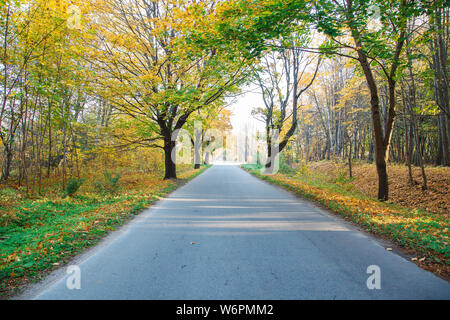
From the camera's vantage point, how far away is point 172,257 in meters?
3.52

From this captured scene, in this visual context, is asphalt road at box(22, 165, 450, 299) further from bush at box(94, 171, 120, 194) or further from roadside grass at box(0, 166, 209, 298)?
bush at box(94, 171, 120, 194)

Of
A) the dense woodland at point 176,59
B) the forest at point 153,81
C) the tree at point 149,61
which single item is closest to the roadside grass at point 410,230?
the forest at point 153,81

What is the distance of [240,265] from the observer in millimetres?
3238

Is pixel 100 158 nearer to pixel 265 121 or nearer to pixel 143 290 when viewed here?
pixel 143 290

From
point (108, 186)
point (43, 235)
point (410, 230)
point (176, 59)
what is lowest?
point (410, 230)

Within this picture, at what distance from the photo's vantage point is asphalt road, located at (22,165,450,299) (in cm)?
258

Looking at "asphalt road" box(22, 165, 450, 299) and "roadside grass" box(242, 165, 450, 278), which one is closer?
"asphalt road" box(22, 165, 450, 299)

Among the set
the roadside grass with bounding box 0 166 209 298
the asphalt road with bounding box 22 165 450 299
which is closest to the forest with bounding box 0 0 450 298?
the roadside grass with bounding box 0 166 209 298

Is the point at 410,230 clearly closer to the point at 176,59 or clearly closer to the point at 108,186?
the point at 176,59

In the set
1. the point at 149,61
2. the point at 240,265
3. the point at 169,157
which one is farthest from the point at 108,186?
the point at 240,265

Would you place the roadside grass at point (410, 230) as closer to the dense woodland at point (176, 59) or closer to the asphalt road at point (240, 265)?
the asphalt road at point (240, 265)

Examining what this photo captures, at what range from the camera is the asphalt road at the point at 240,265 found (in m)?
2.58
